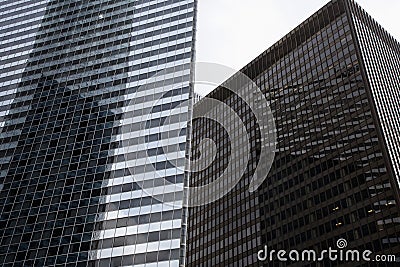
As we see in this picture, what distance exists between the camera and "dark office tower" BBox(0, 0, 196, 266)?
65.2 metres

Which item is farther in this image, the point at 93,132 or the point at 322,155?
the point at 322,155

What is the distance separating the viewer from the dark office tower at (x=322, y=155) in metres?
80.8

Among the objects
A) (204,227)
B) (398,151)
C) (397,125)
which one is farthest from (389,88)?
(204,227)

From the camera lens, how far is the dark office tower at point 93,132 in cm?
6519

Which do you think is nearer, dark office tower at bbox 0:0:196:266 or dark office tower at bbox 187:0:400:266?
dark office tower at bbox 0:0:196:266

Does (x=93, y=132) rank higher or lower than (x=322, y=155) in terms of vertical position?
lower

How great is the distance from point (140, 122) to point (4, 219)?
79.3 feet

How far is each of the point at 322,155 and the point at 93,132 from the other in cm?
4263

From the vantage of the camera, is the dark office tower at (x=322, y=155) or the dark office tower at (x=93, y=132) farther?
the dark office tower at (x=322, y=155)

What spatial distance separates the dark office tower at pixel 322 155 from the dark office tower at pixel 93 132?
102 ft

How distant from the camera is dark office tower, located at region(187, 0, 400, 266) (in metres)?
80.8

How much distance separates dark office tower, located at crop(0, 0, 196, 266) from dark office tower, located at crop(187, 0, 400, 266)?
3111 centimetres

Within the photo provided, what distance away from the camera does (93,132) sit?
79.2 metres

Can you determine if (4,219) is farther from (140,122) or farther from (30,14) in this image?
(30,14)
